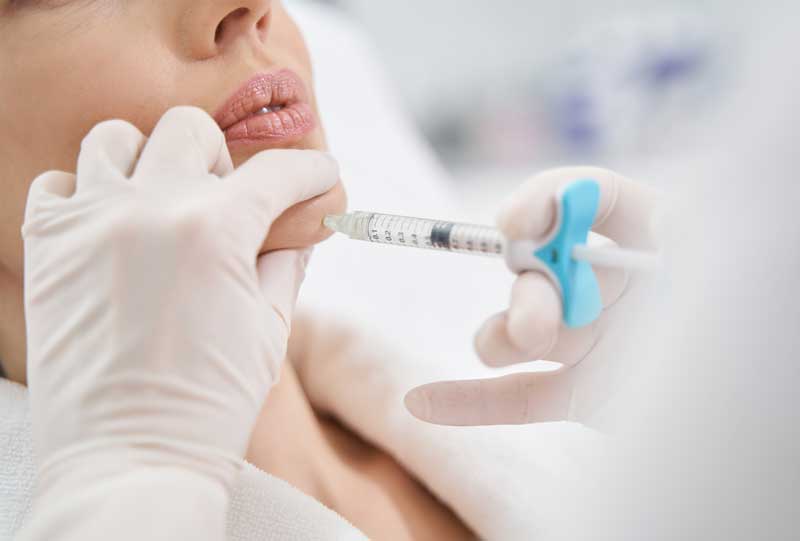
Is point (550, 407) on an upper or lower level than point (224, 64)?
lower

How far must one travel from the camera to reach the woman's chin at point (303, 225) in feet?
2.59

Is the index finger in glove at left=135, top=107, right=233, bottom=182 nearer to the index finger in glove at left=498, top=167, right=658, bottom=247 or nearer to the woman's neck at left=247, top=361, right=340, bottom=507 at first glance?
the index finger in glove at left=498, top=167, right=658, bottom=247

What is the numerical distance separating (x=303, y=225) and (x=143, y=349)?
0.26 meters

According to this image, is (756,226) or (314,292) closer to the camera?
(756,226)

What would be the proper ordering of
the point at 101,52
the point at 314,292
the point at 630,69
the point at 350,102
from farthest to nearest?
the point at 630,69
the point at 350,102
the point at 314,292
the point at 101,52

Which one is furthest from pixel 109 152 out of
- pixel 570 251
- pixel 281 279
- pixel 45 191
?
pixel 570 251

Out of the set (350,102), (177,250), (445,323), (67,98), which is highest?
(350,102)

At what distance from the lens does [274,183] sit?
0.71 meters

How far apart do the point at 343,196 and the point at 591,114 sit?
1.87 m

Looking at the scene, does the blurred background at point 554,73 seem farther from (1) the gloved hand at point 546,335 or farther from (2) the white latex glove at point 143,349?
(2) the white latex glove at point 143,349

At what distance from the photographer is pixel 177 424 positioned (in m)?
0.60

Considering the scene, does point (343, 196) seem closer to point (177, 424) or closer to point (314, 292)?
point (177, 424)

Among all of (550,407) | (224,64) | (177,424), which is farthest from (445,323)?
(177,424)

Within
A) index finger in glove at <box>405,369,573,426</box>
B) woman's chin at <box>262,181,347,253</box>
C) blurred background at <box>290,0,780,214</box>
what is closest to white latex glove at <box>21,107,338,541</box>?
woman's chin at <box>262,181,347,253</box>
